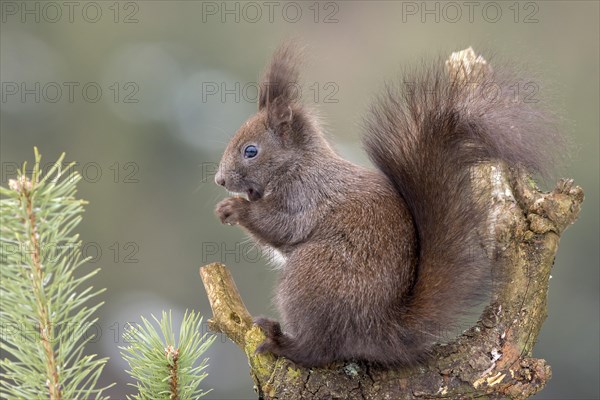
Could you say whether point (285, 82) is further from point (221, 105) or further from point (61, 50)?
point (61, 50)

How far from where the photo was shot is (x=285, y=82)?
1739mm

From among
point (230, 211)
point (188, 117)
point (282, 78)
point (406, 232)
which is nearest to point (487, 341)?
point (406, 232)

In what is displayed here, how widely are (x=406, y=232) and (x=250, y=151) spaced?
1.49 ft

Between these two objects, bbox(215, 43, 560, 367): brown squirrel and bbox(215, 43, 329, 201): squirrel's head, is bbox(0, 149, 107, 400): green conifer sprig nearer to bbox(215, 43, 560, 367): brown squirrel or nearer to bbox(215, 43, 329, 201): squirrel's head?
bbox(215, 43, 560, 367): brown squirrel

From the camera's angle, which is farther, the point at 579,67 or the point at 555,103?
the point at 579,67

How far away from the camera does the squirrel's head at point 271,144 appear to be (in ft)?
5.65

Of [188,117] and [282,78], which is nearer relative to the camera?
[282,78]

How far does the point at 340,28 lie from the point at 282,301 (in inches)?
87.5

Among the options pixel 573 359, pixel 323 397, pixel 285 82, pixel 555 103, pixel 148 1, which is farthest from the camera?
pixel 148 1

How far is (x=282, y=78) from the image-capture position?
5.68 feet

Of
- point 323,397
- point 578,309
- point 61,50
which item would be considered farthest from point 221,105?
point 323,397

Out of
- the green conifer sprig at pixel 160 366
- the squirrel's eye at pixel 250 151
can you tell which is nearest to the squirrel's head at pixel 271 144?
the squirrel's eye at pixel 250 151

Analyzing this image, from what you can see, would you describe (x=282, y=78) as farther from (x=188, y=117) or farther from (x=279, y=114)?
(x=188, y=117)

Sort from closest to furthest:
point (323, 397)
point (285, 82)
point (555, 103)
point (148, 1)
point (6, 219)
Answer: point (6, 219)
point (323, 397)
point (555, 103)
point (285, 82)
point (148, 1)
